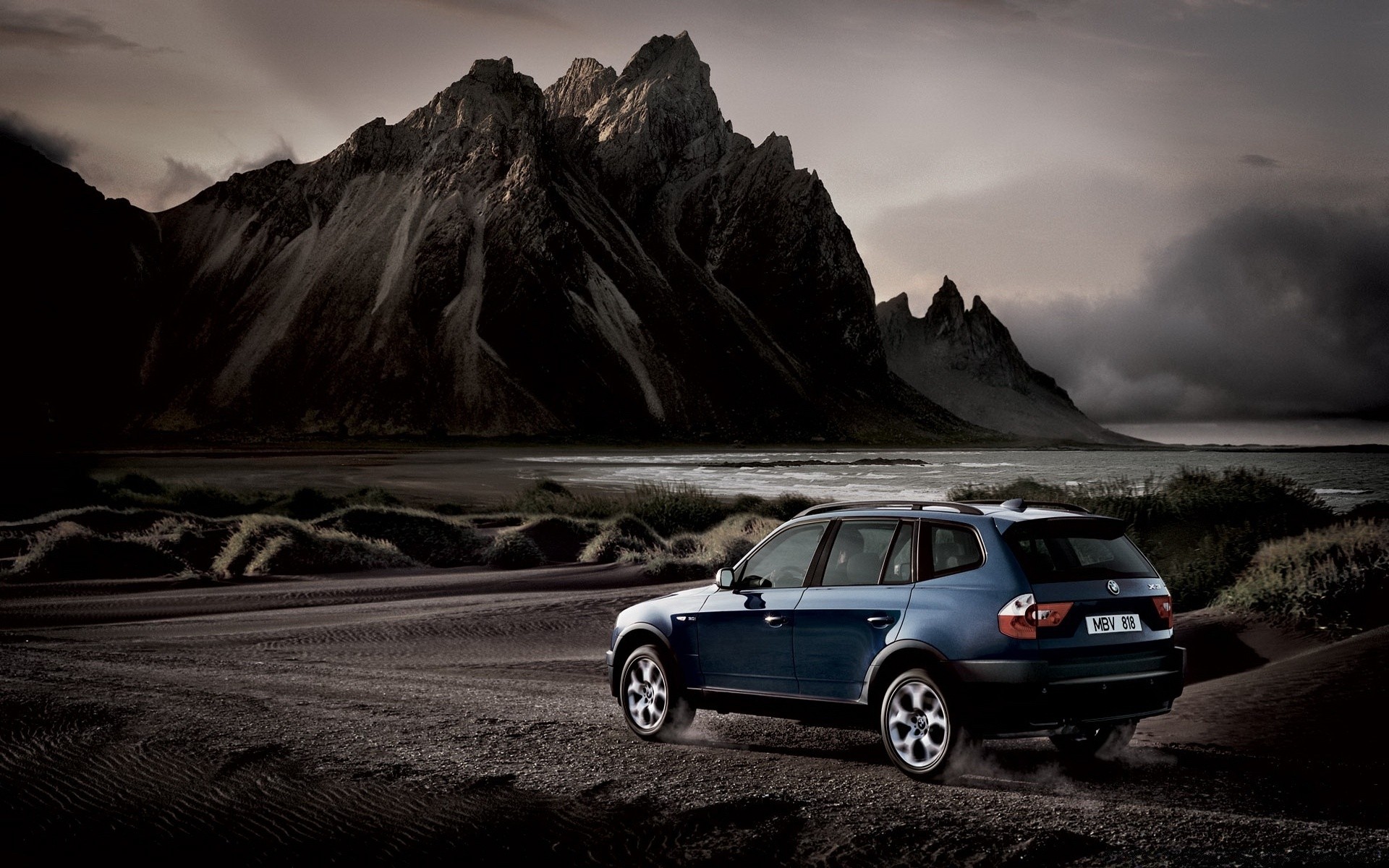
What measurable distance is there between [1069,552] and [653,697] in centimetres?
319

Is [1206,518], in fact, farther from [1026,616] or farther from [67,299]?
[67,299]

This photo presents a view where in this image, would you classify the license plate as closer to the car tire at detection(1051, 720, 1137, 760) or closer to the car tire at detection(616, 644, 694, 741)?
the car tire at detection(1051, 720, 1137, 760)

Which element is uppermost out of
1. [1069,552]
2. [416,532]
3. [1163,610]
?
[1069,552]

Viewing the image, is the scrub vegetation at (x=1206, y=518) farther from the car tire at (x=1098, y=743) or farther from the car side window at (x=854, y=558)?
the car side window at (x=854, y=558)

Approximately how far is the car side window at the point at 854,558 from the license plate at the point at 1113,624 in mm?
Result: 1342

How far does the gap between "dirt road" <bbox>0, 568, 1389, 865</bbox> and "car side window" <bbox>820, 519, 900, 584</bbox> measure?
4.10ft

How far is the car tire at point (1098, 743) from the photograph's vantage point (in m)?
8.48

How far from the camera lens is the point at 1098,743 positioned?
338 inches

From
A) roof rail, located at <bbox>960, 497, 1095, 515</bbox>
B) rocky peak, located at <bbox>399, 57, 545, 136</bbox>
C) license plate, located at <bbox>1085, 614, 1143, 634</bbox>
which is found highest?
rocky peak, located at <bbox>399, 57, 545, 136</bbox>

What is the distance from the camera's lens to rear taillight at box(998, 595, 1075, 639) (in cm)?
718

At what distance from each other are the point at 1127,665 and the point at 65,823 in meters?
6.22

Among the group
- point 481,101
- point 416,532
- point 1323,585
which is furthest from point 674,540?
point 481,101

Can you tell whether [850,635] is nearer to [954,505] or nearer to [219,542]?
[954,505]

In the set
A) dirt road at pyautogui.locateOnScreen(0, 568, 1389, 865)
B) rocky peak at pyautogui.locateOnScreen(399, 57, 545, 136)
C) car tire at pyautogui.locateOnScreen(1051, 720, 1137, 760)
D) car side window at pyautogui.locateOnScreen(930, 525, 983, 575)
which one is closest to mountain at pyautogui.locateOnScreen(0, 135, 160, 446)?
rocky peak at pyautogui.locateOnScreen(399, 57, 545, 136)
